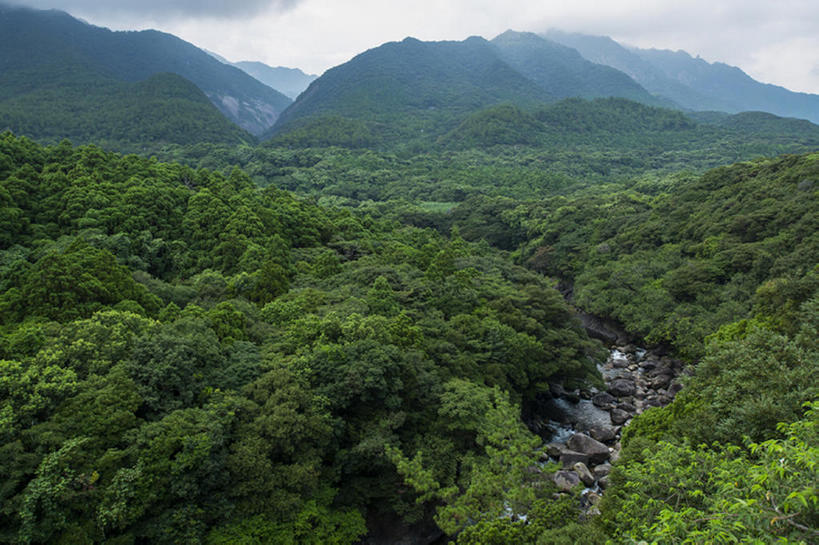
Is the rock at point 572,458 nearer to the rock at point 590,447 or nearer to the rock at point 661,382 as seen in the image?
the rock at point 590,447

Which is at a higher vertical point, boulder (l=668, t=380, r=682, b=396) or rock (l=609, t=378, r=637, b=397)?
boulder (l=668, t=380, r=682, b=396)

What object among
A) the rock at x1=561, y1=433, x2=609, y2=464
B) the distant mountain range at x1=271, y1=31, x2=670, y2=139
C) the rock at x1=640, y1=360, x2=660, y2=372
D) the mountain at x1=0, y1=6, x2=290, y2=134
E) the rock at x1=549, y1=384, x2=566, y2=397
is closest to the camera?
the rock at x1=561, y1=433, x2=609, y2=464

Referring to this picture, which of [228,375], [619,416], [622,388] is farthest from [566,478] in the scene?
[228,375]

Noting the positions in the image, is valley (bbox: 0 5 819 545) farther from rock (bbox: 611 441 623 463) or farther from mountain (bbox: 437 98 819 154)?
mountain (bbox: 437 98 819 154)

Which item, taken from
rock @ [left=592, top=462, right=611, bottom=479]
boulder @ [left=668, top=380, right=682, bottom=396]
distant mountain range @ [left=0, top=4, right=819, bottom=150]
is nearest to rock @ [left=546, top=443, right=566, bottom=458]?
rock @ [left=592, top=462, right=611, bottom=479]

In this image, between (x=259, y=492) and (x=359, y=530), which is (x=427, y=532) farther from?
(x=259, y=492)

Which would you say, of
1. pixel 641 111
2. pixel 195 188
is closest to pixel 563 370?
pixel 195 188
